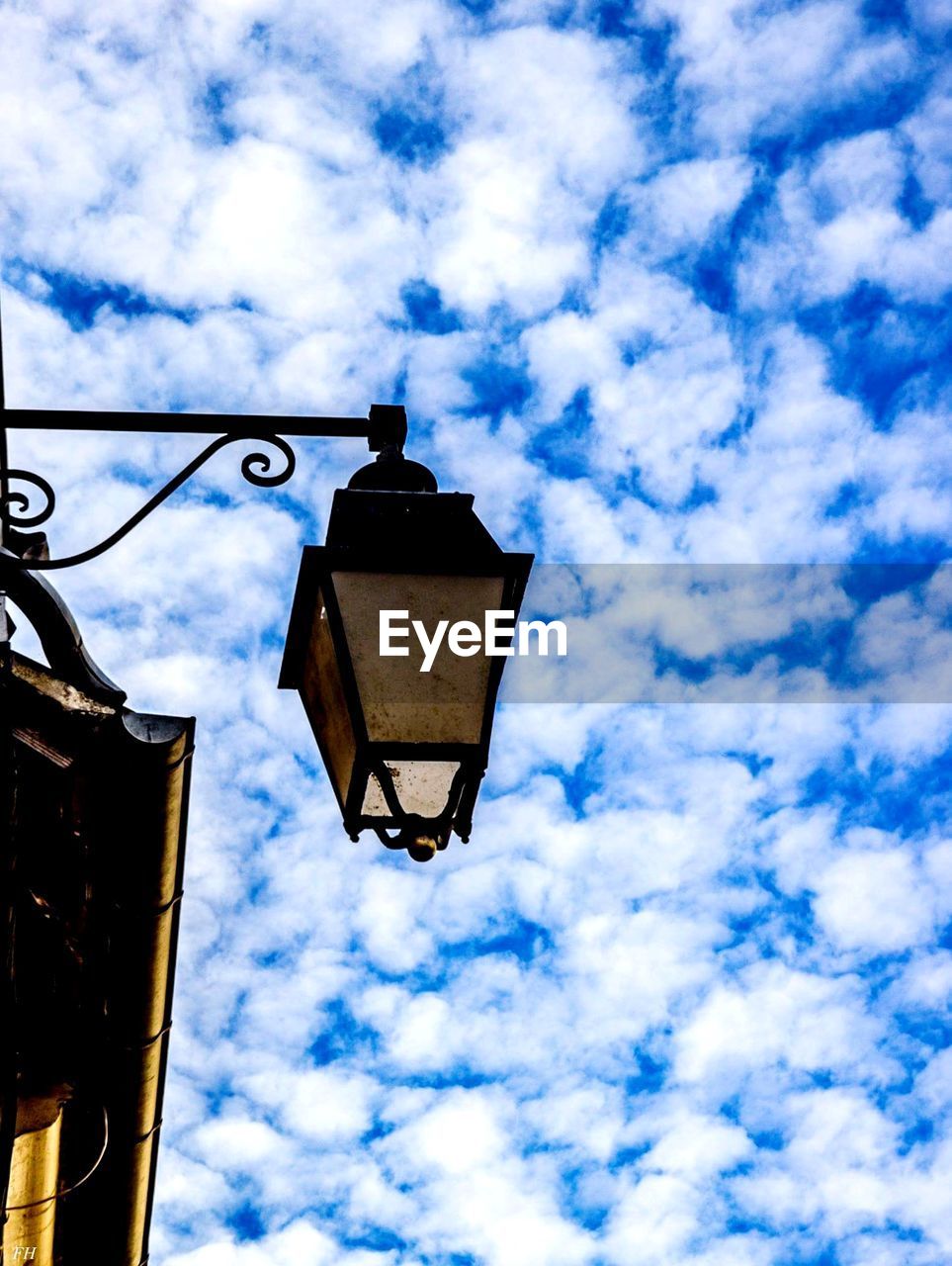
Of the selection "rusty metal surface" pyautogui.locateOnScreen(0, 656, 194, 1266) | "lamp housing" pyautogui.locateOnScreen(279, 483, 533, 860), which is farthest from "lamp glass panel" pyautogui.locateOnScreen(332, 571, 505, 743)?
"rusty metal surface" pyautogui.locateOnScreen(0, 656, 194, 1266)

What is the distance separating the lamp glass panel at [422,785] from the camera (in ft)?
11.9

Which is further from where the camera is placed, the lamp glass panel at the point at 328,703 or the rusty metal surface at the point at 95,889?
the rusty metal surface at the point at 95,889

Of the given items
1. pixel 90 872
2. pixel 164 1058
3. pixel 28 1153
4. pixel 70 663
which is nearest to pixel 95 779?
pixel 90 872

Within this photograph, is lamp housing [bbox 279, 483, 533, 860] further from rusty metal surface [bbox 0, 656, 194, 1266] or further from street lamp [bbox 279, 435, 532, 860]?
rusty metal surface [bbox 0, 656, 194, 1266]

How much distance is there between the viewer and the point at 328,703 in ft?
12.7

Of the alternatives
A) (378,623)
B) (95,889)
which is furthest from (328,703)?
(95,889)

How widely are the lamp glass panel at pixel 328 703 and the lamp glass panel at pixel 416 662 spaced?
0.08 m

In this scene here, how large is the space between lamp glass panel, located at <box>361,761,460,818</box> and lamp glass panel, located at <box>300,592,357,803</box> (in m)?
0.13

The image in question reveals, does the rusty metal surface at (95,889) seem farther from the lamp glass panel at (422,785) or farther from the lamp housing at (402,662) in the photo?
the lamp glass panel at (422,785)

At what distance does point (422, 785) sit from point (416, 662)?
1.15 ft

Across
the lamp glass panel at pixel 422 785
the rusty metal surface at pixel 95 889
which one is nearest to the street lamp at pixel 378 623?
the lamp glass panel at pixel 422 785

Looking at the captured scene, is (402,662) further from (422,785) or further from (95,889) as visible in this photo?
(95,889)

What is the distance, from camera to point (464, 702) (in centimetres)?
364

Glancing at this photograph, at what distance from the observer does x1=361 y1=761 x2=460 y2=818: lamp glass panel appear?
362cm
